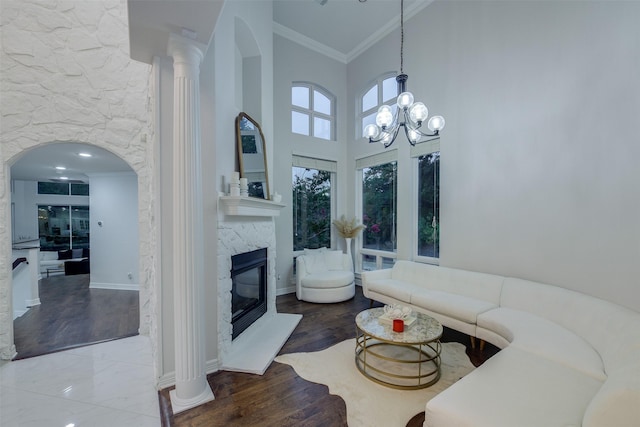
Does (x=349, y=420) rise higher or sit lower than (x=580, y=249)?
lower

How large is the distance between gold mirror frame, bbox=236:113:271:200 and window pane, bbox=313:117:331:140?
6.33 feet

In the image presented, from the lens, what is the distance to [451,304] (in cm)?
312

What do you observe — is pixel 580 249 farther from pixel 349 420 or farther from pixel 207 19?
pixel 207 19

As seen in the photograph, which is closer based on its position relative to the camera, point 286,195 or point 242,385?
point 242,385

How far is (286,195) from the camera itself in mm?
5043

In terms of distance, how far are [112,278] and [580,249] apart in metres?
7.11

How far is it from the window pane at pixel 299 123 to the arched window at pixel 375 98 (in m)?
1.07

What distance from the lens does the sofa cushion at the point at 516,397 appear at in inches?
55.6

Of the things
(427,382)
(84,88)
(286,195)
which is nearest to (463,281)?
(427,382)

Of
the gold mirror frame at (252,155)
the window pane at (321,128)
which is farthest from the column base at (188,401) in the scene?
the window pane at (321,128)

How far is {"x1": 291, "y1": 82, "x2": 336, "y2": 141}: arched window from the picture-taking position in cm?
525

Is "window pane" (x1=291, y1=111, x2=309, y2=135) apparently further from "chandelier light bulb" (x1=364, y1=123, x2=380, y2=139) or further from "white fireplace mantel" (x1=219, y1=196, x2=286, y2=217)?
"chandelier light bulb" (x1=364, y1=123, x2=380, y2=139)

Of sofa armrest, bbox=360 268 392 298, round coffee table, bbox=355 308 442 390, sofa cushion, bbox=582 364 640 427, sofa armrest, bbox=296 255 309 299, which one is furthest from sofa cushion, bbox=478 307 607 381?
sofa armrest, bbox=296 255 309 299

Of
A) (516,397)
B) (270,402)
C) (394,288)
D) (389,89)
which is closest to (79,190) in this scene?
(389,89)
